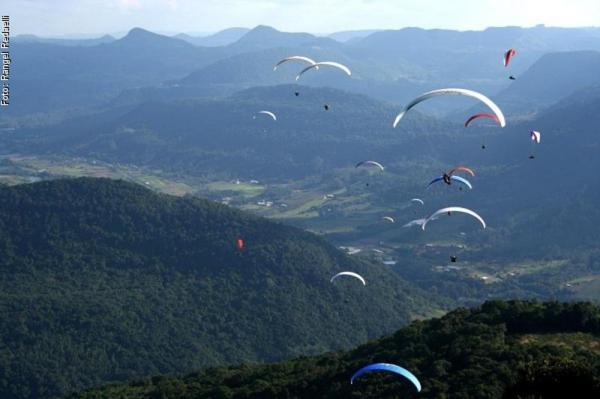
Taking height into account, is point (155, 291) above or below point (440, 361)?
below

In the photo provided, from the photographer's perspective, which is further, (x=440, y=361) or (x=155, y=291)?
(x=155, y=291)

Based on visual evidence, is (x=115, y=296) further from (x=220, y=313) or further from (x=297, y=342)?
(x=297, y=342)

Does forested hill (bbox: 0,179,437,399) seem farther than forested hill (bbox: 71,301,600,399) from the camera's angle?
Yes

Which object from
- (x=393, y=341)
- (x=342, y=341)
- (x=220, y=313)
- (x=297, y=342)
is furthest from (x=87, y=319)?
(x=393, y=341)

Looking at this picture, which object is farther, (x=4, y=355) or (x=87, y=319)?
(x=87, y=319)
